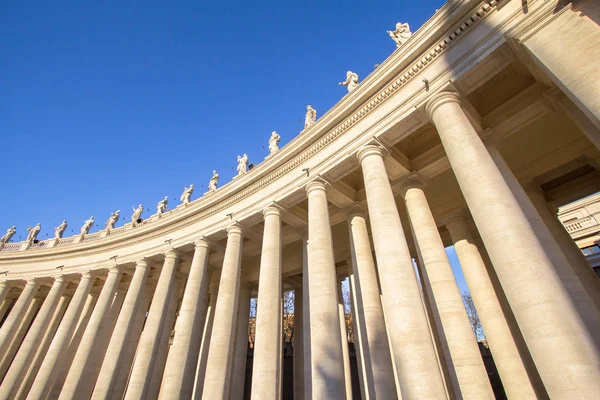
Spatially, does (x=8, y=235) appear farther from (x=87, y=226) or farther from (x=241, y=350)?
(x=241, y=350)

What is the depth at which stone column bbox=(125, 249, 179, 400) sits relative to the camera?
28.9 m

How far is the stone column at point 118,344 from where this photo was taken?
3022 centimetres

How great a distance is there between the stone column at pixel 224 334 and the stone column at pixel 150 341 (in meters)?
7.83

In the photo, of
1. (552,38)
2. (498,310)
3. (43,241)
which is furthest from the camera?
(43,241)

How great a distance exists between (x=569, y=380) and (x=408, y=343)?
587 cm

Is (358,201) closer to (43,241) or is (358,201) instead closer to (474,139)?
(474,139)

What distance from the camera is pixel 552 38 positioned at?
43.4 feet

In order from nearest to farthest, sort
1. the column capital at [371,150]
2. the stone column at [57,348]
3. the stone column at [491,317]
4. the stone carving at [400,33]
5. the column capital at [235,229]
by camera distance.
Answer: the stone column at [491,317] → the column capital at [371,150] → the stone carving at [400,33] → the column capital at [235,229] → the stone column at [57,348]

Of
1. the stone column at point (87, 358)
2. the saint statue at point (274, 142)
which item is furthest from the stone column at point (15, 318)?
the saint statue at point (274, 142)

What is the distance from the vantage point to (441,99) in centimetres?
1780

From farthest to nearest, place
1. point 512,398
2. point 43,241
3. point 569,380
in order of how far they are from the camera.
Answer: point 43,241 → point 512,398 → point 569,380

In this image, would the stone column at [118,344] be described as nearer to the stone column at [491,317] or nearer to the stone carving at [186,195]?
the stone carving at [186,195]

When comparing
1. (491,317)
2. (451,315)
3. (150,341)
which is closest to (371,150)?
(451,315)

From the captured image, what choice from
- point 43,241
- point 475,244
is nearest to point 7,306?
point 43,241
